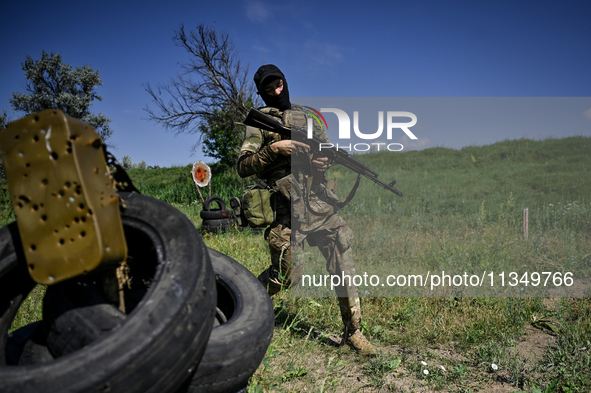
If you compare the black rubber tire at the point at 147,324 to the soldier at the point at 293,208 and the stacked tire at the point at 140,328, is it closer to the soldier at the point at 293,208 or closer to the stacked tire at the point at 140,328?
the stacked tire at the point at 140,328

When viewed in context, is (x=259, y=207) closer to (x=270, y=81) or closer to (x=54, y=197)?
(x=270, y=81)

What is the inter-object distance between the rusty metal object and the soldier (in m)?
2.20

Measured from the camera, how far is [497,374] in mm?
2959

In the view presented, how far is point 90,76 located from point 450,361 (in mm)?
32235

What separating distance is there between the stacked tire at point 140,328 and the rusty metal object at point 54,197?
0.18m

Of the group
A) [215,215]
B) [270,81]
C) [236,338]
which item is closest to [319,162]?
[270,81]

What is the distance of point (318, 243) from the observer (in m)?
3.76

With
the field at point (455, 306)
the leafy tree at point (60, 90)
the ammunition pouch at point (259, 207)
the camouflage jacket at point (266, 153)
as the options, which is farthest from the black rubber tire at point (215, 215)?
the leafy tree at point (60, 90)

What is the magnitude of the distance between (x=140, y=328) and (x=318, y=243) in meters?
2.61

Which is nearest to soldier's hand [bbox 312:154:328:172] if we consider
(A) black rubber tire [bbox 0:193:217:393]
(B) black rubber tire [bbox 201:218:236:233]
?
(A) black rubber tire [bbox 0:193:217:393]

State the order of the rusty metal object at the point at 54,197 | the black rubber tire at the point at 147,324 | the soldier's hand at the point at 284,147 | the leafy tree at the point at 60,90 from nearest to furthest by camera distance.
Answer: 1. the black rubber tire at the point at 147,324
2. the rusty metal object at the point at 54,197
3. the soldier's hand at the point at 284,147
4. the leafy tree at the point at 60,90

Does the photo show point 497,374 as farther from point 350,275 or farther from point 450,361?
point 350,275

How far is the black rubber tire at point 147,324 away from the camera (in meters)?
1.17

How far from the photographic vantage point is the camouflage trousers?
139 inches
